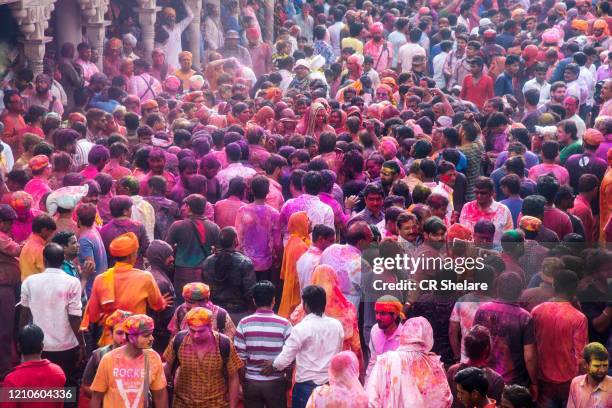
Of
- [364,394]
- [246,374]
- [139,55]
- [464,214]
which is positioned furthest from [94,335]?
[139,55]

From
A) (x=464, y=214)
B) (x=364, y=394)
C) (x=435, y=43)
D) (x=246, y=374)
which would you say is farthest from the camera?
(x=435, y=43)

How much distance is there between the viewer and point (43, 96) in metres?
15.2

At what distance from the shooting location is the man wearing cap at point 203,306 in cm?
844

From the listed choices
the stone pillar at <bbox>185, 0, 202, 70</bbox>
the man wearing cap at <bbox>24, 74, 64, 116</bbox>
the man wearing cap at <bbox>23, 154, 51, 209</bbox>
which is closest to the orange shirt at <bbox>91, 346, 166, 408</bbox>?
the man wearing cap at <bbox>23, 154, 51, 209</bbox>

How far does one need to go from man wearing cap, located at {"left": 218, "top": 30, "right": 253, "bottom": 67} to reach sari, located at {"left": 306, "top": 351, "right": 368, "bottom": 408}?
12.6m

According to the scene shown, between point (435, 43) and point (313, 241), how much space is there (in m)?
12.3

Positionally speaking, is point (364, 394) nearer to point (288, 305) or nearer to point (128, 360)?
point (128, 360)

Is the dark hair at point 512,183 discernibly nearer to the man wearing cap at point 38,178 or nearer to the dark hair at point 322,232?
the dark hair at point 322,232

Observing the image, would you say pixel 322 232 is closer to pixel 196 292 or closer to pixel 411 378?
pixel 196 292

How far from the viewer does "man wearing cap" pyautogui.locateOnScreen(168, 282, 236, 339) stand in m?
8.44

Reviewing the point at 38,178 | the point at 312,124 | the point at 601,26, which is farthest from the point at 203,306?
the point at 601,26

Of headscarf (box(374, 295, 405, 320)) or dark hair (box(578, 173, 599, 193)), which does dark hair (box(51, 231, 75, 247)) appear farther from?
dark hair (box(578, 173, 599, 193))

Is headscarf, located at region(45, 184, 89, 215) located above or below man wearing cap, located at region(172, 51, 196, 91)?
below

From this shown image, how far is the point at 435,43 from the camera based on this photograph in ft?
70.4
